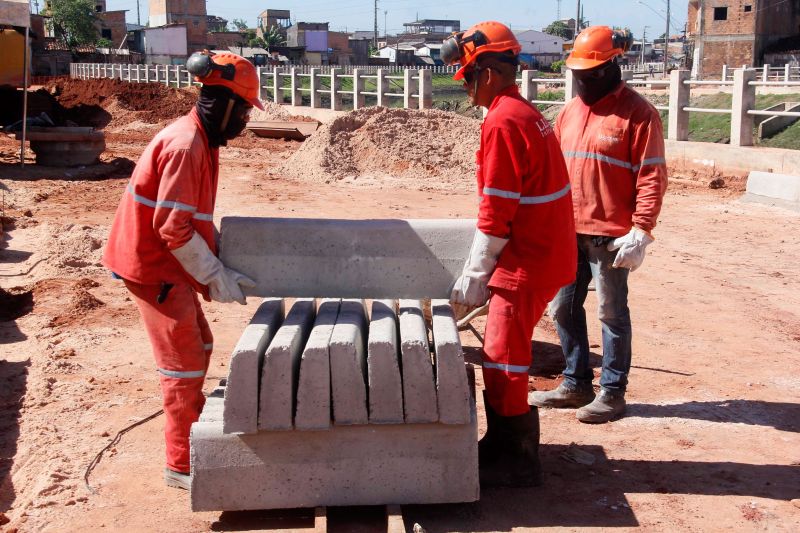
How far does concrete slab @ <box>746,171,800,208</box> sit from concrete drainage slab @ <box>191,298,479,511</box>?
9.99 metres

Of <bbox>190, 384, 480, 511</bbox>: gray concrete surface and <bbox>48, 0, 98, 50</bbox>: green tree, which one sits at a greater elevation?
<bbox>48, 0, 98, 50</bbox>: green tree

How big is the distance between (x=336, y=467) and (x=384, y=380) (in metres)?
0.48

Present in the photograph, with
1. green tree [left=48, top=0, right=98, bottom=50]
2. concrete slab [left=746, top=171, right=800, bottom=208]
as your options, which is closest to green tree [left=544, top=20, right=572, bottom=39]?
green tree [left=48, top=0, right=98, bottom=50]

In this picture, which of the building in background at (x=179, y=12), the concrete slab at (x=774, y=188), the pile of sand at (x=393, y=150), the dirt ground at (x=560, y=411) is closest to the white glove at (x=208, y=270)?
the dirt ground at (x=560, y=411)

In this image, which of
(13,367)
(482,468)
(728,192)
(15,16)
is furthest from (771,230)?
(15,16)

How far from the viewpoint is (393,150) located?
18.1 m

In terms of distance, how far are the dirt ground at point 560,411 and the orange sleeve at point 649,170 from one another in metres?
1.26

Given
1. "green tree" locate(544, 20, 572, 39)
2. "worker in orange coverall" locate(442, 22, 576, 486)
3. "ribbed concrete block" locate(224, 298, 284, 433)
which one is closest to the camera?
"ribbed concrete block" locate(224, 298, 284, 433)

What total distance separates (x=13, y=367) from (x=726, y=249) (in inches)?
315

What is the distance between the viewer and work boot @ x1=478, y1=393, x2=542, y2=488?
4.37 m

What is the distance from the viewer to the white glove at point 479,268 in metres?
4.24

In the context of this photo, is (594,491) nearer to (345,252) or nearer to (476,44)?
(345,252)

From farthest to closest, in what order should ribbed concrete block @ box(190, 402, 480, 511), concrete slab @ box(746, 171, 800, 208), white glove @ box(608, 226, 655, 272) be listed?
concrete slab @ box(746, 171, 800, 208)
white glove @ box(608, 226, 655, 272)
ribbed concrete block @ box(190, 402, 480, 511)

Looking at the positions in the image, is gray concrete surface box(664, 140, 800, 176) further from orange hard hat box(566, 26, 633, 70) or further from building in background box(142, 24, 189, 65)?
building in background box(142, 24, 189, 65)
